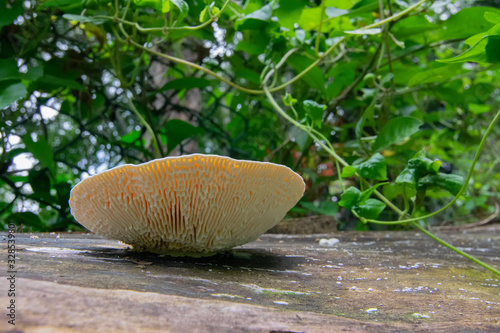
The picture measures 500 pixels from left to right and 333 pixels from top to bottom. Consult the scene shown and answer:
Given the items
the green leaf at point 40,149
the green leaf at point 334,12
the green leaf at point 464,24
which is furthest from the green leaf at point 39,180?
the green leaf at point 464,24

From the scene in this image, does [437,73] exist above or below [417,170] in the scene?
above

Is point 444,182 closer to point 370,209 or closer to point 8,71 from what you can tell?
point 370,209

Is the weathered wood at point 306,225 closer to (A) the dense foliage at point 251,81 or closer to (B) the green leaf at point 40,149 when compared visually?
(A) the dense foliage at point 251,81

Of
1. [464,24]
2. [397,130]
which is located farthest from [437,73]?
[464,24]

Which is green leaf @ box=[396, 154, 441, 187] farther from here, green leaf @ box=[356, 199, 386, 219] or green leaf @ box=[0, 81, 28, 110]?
green leaf @ box=[0, 81, 28, 110]

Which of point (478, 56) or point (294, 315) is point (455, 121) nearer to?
point (478, 56)

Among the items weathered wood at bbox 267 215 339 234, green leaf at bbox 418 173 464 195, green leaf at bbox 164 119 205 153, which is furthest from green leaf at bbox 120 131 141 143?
green leaf at bbox 418 173 464 195

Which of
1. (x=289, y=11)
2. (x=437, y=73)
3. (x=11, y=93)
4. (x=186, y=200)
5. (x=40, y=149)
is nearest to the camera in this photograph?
(x=186, y=200)
